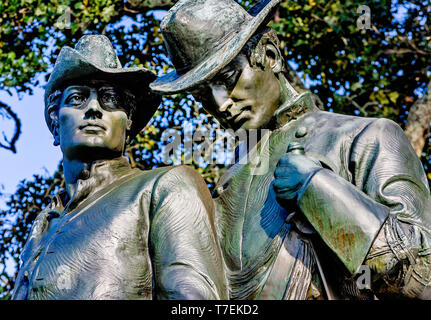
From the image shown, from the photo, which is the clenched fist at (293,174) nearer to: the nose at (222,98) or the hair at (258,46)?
the nose at (222,98)

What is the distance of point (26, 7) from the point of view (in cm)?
1076

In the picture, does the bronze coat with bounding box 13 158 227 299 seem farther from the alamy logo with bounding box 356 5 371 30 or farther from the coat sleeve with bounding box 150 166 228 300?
the alamy logo with bounding box 356 5 371 30

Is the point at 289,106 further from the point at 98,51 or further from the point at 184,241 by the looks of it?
the point at 98,51

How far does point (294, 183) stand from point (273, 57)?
3.18 ft

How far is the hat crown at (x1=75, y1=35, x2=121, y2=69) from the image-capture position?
516 centimetres

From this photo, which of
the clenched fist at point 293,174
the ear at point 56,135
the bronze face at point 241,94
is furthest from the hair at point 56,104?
the clenched fist at point 293,174

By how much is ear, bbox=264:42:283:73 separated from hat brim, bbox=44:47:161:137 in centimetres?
65

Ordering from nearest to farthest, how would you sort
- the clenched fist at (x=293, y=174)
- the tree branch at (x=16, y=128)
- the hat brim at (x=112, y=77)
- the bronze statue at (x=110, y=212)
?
the clenched fist at (x=293, y=174) → the bronze statue at (x=110, y=212) → the hat brim at (x=112, y=77) → the tree branch at (x=16, y=128)

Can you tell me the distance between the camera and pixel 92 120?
493 cm

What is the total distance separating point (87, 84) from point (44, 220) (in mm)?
753

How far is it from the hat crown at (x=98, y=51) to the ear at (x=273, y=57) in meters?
0.84

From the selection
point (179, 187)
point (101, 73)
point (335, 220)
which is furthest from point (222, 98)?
point (335, 220)

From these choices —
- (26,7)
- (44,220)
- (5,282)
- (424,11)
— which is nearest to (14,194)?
(5,282)

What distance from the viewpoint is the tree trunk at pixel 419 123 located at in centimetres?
1063
